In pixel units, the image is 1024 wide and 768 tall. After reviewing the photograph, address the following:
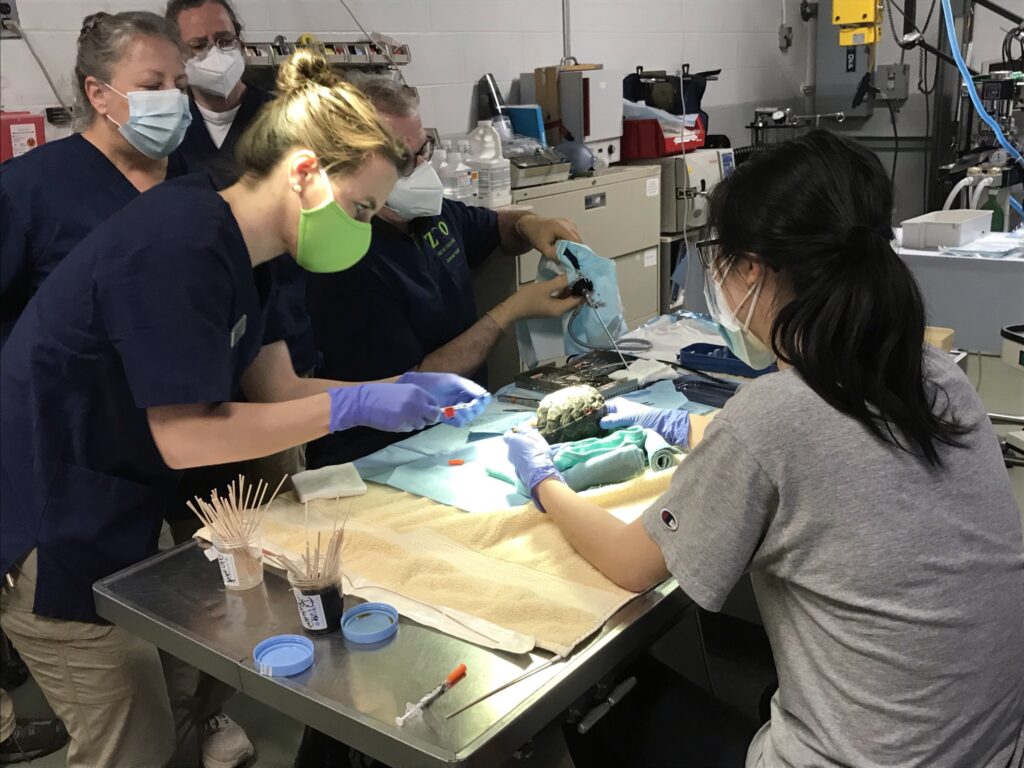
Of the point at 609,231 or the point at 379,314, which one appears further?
the point at 609,231

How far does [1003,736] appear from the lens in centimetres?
108

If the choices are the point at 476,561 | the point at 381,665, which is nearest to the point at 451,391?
the point at 476,561

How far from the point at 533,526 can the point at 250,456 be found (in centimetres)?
45

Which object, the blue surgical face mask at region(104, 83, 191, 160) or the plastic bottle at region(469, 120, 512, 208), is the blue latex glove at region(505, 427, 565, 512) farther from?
the plastic bottle at region(469, 120, 512, 208)

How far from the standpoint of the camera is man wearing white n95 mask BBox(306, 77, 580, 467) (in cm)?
208

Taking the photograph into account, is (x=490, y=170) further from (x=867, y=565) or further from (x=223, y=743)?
(x=867, y=565)

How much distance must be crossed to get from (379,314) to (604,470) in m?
0.83

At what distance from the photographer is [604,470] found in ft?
5.05

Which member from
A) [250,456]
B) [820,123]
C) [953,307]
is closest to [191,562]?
[250,456]

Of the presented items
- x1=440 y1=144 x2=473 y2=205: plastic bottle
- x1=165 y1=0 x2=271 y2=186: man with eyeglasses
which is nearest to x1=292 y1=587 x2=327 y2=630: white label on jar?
x1=165 y1=0 x2=271 y2=186: man with eyeglasses

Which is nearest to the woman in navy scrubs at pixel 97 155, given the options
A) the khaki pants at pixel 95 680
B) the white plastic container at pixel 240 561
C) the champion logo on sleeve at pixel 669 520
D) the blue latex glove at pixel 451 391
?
the khaki pants at pixel 95 680

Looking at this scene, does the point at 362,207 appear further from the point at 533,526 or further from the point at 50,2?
the point at 50,2

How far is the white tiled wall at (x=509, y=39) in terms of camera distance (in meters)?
2.50

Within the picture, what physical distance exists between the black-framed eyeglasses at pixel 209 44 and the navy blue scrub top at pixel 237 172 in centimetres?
13
